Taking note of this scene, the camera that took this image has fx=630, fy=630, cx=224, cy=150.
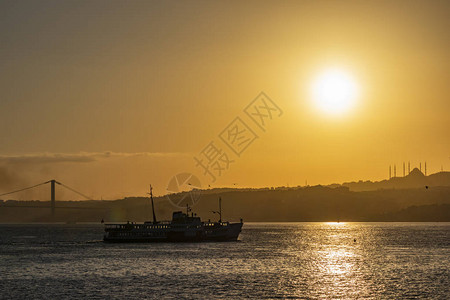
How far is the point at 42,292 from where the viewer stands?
87.0 metres

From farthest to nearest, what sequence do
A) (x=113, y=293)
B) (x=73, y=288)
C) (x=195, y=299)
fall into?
(x=73, y=288), (x=113, y=293), (x=195, y=299)

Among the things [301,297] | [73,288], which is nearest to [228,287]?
[301,297]

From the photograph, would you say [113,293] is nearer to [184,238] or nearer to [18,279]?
[18,279]

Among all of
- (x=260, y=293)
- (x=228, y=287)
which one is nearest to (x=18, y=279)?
(x=228, y=287)

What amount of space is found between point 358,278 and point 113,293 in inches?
1615

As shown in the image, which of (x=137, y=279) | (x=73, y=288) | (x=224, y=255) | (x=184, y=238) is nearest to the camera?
(x=73, y=288)

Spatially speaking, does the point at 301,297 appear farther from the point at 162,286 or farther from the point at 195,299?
the point at 162,286

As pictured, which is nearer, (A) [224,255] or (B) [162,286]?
(B) [162,286]

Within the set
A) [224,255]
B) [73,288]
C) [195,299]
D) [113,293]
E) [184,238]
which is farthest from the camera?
[184,238]

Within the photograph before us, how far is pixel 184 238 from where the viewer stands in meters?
198

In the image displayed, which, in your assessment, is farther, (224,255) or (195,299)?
(224,255)

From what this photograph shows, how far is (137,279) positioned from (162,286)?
1005cm

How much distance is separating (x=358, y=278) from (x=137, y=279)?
35920 mm

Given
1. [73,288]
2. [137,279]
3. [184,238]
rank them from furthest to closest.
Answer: [184,238] → [137,279] → [73,288]
